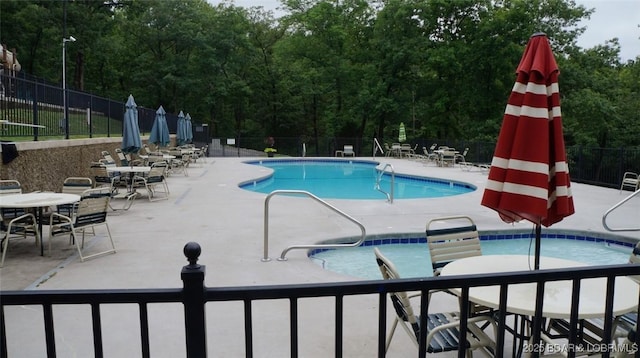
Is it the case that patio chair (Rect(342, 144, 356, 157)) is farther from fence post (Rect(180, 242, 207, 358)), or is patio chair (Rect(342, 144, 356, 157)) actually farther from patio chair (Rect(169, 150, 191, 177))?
fence post (Rect(180, 242, 207, 358))


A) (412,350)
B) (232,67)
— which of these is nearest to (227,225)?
(412,350)

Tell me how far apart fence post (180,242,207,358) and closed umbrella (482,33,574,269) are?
7.07ft

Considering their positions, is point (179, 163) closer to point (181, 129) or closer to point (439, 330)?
point (181, 129)

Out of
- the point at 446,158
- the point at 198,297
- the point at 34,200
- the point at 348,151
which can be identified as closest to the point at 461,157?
the point at 446,158

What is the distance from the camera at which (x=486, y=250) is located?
788 cm

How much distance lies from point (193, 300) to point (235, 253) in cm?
468

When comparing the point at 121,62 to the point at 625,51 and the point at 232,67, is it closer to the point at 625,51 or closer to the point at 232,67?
the point at 232,67

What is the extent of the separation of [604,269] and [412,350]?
182cm

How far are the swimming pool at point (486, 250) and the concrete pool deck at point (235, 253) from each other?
206 mm

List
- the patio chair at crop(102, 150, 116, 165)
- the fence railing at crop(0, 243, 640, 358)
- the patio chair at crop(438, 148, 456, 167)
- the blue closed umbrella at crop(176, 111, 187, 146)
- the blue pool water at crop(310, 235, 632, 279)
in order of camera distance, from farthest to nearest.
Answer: the blue closed umbrella at crop(176, 111, 187, 146), the patio chair at crop(438, 148, 456, 167), the patio chair at crop(102, 150, 116, 165), the blue pool water at crop(310, 235, 632, 279), the fence railing at crop(0, 243, 640, 358)

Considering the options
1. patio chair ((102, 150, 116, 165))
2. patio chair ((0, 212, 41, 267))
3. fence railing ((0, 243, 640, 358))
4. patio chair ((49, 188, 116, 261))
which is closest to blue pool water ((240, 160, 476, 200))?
patio chair ((102, 150, 116, 165))

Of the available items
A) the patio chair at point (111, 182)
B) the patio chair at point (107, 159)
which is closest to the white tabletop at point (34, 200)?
the patio chair at point (111, 182)

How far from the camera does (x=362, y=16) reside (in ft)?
117

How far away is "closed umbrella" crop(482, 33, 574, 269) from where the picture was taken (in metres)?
2.92
